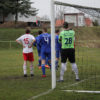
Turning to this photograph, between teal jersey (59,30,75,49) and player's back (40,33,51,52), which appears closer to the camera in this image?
teal jersey (59,30,75,49)

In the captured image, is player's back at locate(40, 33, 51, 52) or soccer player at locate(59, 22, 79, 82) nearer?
soccer player at locate(59, 22, 79, 82)

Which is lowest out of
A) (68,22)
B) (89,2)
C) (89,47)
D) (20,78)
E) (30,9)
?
(20,78)

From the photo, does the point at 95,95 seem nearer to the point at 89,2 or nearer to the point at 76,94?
the point at 76,94

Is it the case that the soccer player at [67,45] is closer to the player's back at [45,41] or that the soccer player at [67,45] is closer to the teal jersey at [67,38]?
the teal jersey at [67,38]

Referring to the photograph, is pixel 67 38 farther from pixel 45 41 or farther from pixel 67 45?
pixel 45 41

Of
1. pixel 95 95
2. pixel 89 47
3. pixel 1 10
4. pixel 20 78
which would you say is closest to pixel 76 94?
pixel 95 95

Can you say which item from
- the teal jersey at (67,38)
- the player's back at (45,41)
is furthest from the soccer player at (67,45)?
the player's back at (45,41)

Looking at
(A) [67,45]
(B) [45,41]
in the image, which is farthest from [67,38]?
(B) [45,41]

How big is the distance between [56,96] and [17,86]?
1.87m

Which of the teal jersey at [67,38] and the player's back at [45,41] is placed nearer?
the teal jersey at [67,38]

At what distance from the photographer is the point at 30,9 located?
51.8 metres

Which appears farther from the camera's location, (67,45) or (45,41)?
(45,41)

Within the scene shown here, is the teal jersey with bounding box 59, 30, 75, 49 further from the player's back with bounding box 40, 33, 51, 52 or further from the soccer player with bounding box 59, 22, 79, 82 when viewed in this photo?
the player's back with bounding box 40, 33, 51, 52

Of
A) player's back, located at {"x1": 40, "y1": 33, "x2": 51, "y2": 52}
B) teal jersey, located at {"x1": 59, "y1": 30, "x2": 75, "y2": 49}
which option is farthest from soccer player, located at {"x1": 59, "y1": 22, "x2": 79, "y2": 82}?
player's back, located at {"x1": 40, "y1": 33, "x2": 51, "y2": 52}
